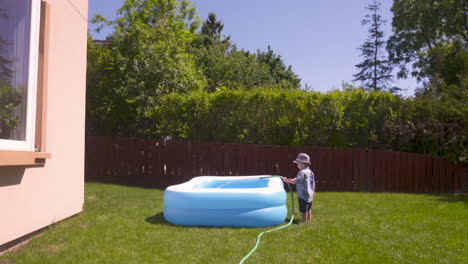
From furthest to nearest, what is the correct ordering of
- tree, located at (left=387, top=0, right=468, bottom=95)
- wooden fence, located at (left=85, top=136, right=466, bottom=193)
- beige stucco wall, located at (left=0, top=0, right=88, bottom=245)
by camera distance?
tree, located at (left=387, top=0, right=468, bottom=95)
wooden fence, located at (left=85, top=136, right=466, bottom=193)
beige stucco wall, located at (left=0, top=0, right=88, bottom=245)

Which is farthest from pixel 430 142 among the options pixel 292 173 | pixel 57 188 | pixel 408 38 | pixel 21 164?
pixel 408 38

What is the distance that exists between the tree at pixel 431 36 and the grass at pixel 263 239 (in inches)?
563

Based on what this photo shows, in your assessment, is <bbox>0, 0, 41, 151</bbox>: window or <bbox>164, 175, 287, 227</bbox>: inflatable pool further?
<bbox>164, 175, 287, 227</bbox>: inflatable pool

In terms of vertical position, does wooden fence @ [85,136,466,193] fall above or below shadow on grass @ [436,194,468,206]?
above

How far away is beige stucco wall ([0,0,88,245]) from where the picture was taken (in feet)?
17.0

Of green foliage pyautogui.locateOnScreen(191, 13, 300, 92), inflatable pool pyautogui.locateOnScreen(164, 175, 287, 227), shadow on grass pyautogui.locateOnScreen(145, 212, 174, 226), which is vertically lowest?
shadow on grass pyautogui.locateOnScreen(145, 212, 174, 226)

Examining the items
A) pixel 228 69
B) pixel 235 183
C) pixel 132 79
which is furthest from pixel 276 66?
pixel 235 183

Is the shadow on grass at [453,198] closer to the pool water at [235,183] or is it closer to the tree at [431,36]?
the pool water at [235,183]

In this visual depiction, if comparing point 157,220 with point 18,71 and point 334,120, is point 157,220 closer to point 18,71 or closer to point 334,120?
point 18,71

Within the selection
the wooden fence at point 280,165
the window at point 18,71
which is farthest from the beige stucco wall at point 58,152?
the wooden fence at point 280,165

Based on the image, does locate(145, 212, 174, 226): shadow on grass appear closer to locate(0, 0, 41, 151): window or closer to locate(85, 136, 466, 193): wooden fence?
locate(0, 0, 41, 151): window

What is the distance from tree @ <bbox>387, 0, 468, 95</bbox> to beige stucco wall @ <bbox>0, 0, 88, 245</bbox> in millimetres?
17365

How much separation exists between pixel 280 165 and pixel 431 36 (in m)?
20.0

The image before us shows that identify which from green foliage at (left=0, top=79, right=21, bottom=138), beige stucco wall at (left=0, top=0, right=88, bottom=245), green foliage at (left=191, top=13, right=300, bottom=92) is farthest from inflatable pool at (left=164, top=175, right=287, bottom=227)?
green foliage at (left=191, top=13, right=300, bottom=92)
